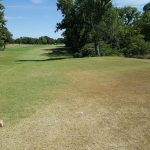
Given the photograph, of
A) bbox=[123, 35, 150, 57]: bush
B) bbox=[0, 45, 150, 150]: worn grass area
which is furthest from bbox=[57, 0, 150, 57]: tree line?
bbox=[0, 45, 150, 150]: worn grass area

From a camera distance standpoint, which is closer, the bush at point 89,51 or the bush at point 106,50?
the bush at point 106,50

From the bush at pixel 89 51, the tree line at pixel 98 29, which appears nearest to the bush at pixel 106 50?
the tree line at pixel 98 29

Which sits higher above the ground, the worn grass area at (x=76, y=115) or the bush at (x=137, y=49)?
the worn grass area at (x=76, y=115)

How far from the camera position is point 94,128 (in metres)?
9.02

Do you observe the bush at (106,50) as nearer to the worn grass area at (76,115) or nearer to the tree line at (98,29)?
the tree line at (98,29)

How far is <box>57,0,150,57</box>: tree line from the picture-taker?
3881 cm

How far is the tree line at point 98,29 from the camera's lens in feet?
127

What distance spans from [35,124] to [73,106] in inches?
92.5

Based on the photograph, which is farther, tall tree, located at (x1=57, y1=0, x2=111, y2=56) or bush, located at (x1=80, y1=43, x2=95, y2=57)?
bush, located at (x1=80, y1=43, x2=95, y2=57)

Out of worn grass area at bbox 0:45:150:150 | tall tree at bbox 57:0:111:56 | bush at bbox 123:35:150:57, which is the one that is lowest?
bush at bbox 123:35:150:57

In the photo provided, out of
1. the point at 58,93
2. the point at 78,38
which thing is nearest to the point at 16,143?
the point at 58,93

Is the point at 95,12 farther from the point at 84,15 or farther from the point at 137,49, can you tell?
the point at 137,49

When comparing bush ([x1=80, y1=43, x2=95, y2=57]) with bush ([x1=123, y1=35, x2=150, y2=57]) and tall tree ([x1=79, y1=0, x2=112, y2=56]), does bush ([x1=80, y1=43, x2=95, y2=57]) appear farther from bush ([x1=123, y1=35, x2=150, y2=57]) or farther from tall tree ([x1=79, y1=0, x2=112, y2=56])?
bush ([x1=123, y1=35, x2=150, y2=57])

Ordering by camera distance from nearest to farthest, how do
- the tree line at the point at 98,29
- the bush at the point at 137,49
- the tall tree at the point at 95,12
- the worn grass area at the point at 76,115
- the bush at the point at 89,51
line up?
1. the worn grass area at the point at 76,115
2. the tall tree at the point at 95,12
3. the tree line at the point at 98,29
4. the bush at the point at 89,51
5. the bush at the point at 137,49
